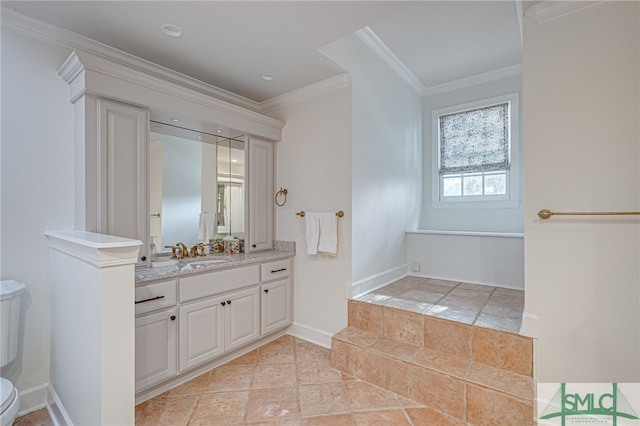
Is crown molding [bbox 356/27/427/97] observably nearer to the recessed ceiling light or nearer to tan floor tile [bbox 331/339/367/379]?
the recessed ceiling light

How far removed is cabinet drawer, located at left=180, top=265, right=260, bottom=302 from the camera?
213 cm

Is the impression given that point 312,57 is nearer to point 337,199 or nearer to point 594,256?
point 337,199

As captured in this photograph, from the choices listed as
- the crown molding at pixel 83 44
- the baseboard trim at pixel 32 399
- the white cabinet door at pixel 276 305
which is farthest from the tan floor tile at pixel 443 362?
the crown molding at pixel 83 44

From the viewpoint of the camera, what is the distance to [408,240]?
369cm

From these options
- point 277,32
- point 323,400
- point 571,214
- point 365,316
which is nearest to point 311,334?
point 365,316

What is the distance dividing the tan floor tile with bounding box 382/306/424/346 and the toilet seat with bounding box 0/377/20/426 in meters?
2.23

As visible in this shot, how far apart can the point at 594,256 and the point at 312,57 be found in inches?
90.0

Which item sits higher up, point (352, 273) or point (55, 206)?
point (55, 206)

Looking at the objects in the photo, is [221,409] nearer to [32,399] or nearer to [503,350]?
[32,399]

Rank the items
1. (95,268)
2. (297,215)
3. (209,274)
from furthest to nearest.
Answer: (297,215) < (209,274) < (95,268)

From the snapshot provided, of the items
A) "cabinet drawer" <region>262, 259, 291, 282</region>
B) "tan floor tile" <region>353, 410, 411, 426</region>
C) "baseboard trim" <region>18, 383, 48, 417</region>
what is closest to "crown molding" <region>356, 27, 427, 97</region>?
"cabinet drawer" <region>262, 259, 291, 282</region>

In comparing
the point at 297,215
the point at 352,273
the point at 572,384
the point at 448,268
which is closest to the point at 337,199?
the point at 297,215

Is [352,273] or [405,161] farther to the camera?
[405,161]

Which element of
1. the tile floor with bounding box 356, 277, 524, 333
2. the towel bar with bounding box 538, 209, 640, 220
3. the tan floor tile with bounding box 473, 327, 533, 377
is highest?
the towel bar with bounding box 538, 209, 640, 220
